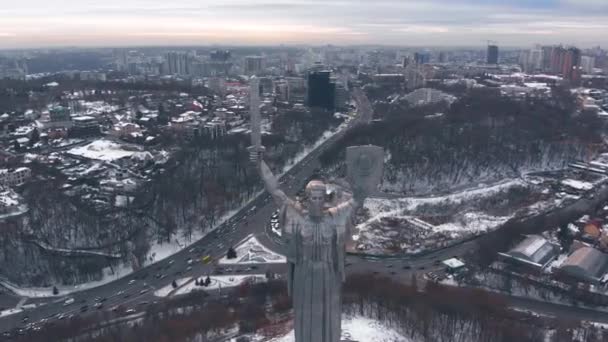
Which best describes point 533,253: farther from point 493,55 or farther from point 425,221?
point 493,55

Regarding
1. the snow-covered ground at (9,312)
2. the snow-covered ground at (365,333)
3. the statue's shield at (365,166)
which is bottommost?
the snow-covered ground at (9,312)

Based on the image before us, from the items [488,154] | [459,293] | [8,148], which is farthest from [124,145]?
[459,293]

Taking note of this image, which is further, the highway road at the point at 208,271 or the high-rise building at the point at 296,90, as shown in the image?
the high-rise building at the point at 296,90

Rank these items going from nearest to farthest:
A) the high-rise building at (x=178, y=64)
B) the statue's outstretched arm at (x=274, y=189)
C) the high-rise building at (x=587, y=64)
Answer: the statue's outstretched arm at (x=274, y=189)
the high-rise building at (x=587, y=64)
the high-rise building at (x=178, y=64)

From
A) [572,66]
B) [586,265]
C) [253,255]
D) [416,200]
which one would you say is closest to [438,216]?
[416,200]

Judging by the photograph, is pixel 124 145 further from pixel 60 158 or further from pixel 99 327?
pixel 99 327

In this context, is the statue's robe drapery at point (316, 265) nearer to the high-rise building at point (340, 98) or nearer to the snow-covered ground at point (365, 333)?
the snow-covered ground at point (365, 333)

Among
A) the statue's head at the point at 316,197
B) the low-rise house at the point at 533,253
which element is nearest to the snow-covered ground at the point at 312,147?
the low-rise house at the point at 533,253
